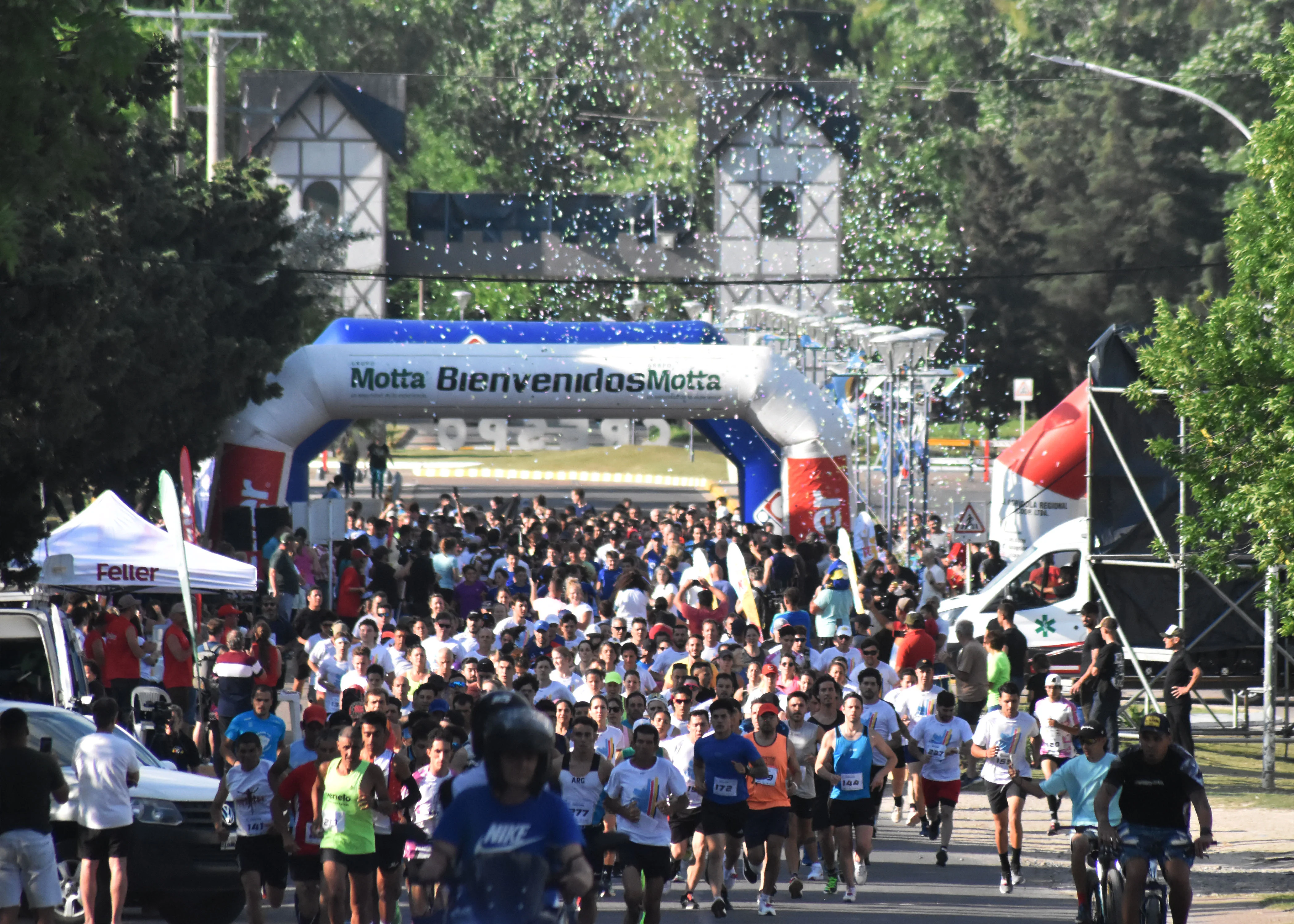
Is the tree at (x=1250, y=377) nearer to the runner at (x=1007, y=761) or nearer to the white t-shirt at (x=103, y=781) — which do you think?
the runner at (x=1007, y=761)

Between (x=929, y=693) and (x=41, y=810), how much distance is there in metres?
7.32

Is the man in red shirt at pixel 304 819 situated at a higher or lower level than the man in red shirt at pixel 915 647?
lower

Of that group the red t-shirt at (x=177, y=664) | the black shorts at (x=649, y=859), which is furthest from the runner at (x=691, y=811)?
the red t-shirt at (x=177, y=664)

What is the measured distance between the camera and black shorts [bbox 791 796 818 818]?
1314 cm

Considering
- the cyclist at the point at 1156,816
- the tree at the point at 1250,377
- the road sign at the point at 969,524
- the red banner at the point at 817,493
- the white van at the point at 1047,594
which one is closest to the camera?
the cyclist at the point at 1156,816

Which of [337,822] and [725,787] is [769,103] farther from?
[337,822]

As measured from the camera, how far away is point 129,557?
1756 centimetres

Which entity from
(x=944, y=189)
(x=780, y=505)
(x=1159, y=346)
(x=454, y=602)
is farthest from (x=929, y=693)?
(x=944, y=189)

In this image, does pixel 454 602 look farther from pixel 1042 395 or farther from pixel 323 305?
pixel 1042 395

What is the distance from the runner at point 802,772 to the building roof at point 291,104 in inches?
1921

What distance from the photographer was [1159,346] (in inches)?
574

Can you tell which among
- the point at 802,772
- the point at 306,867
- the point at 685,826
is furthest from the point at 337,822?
the point at 802,772

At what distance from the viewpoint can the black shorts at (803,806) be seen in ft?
43.1

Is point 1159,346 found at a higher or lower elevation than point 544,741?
higher
